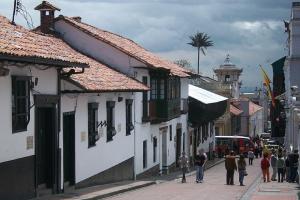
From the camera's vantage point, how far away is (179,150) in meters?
43.8

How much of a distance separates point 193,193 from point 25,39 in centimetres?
857

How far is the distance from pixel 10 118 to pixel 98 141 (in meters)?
8.61

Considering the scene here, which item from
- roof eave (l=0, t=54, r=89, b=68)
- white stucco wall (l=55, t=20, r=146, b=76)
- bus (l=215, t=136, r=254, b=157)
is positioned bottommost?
bus (l=215, t=136, r=254, b=157)

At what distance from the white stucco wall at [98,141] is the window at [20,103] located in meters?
3.07

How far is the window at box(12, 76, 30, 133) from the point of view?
15.1 meters

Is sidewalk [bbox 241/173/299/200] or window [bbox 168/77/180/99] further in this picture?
window [bbox 168/77/180/99]

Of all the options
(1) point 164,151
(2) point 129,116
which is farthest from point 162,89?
(2) point 129,116

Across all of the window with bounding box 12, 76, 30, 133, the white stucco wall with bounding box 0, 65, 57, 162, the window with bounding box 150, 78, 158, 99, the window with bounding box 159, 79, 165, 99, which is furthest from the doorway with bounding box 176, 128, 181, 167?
the window with bounding box 12, 76, 30, 133

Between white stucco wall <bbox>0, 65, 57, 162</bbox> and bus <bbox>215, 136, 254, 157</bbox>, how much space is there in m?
41.5

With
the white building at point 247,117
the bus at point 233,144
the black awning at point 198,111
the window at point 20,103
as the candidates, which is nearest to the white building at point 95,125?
the window at point 20,103

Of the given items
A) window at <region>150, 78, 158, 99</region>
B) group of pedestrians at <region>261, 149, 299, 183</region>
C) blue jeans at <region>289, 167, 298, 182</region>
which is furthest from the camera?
window at <region>150, 78, 158, 99</region>

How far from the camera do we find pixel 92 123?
22.5m

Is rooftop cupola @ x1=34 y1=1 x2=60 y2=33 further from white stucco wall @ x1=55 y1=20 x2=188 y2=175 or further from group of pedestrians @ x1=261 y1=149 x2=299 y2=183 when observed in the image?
group of pedestrians @ x1=261 y1=149 x2=299 y2=183

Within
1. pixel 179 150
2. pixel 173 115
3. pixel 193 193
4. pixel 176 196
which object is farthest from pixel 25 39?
pixel 179 150
